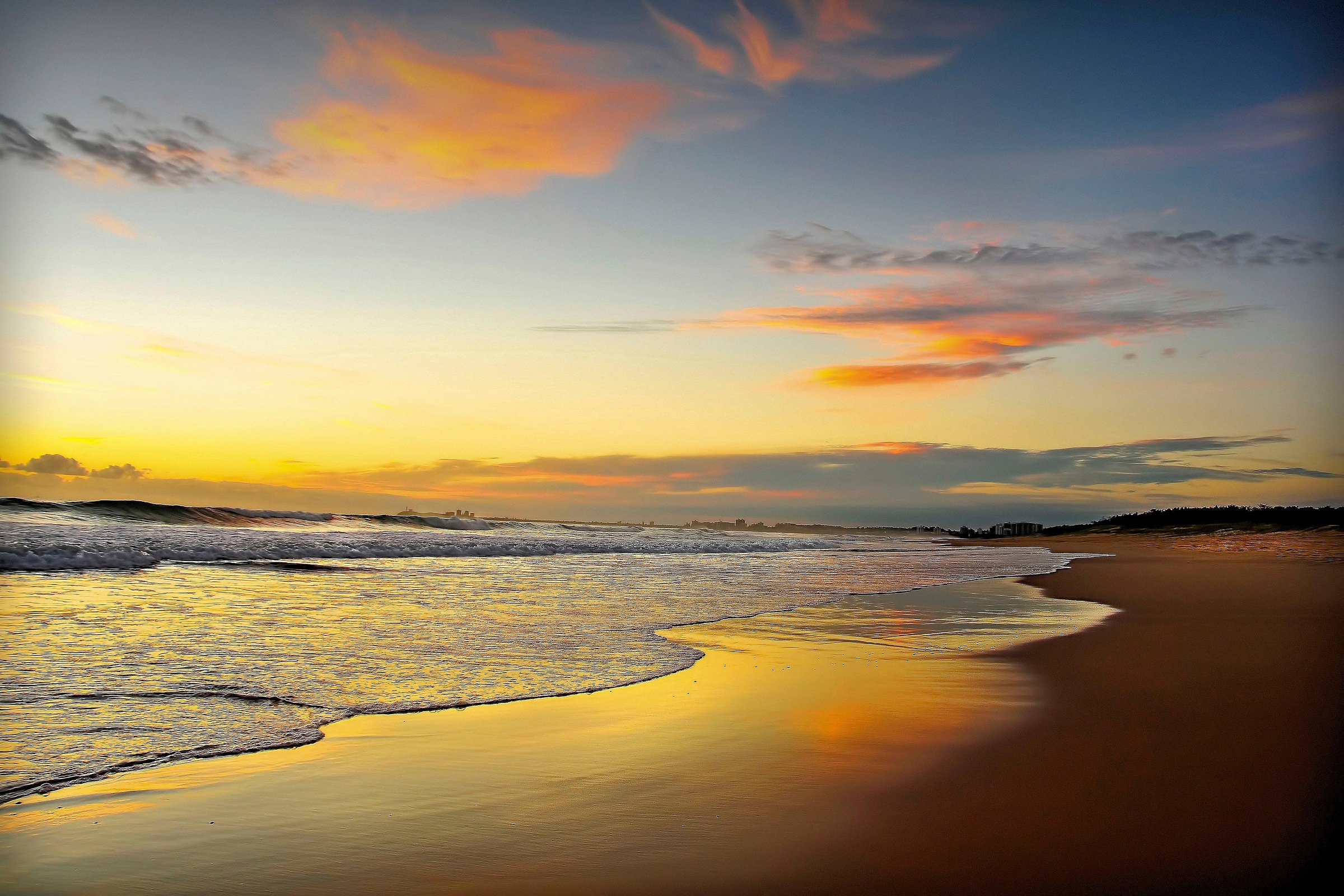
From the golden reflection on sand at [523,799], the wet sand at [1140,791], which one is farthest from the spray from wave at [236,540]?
the wet sand at [1140,791]

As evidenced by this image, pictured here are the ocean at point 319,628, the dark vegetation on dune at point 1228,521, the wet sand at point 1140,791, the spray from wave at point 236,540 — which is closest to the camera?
the wet sand at point 1140,791

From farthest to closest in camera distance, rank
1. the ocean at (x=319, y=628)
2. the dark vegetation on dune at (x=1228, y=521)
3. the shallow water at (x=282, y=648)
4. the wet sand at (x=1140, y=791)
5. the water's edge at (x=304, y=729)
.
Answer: the dark vegetation on dune at (x=1228, y=521), the ocean at (x=319, y=628), the shallow water at (x=282, y=648), the water's edge at (x=304, y=729), the wet sand at (x=1140, y=791)

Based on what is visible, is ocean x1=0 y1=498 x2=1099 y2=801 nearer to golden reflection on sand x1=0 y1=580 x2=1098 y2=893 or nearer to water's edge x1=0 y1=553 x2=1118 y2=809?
water's edge x1=0 y1=553 x2=1118 y2=809

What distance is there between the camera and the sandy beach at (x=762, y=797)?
315cm

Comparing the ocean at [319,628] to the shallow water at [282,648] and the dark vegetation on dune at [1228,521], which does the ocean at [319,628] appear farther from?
the dark vegetation on dune at [1228,521]

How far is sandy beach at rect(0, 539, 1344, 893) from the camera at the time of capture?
3.15 m

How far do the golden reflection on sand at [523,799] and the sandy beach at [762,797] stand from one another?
0.6 inches

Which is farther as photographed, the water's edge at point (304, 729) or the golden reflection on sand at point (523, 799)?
the water's edge at point (304, 729)

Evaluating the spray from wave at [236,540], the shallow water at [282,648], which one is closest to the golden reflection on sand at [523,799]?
the shallow water at [282,648]

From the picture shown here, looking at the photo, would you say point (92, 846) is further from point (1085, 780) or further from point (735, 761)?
point (1085, 780)

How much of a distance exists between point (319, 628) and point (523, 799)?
19.8 ft

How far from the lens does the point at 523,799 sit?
3973 millimetres

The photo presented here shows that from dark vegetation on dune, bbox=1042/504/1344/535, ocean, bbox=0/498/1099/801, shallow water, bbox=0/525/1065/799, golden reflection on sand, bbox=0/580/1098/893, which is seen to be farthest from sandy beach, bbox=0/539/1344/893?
dark vegetation on dune, bbox=1042/504/1344/535

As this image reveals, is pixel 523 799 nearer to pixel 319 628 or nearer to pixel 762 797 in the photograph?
pixel 762 797
